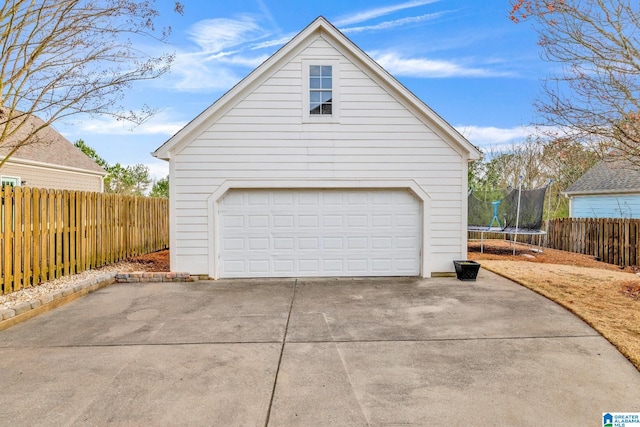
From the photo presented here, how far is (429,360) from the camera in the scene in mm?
4066

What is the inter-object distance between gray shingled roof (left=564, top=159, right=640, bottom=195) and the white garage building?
11878mm

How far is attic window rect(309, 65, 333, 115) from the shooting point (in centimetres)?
849

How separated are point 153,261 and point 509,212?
42.2 feet

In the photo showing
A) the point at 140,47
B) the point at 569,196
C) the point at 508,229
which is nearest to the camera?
the point at 140,47

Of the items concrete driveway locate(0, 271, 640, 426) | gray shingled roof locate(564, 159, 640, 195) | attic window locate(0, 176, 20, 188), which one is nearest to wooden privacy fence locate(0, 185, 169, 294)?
concrete driveway locate(0, 271, 640, 426)

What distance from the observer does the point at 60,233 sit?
25.8 feet

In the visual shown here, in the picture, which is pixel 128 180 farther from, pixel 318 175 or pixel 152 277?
pixel 318 175

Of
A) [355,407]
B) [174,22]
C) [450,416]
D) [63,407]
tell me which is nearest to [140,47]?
[174,22]

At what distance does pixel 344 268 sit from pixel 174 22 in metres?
6.38

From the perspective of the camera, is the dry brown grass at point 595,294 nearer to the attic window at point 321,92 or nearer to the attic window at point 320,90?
the attic window at point 320,90

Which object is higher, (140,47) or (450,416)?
(140,47)

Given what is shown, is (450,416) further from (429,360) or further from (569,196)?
(569,196)

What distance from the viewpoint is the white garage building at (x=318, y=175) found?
8.37 m

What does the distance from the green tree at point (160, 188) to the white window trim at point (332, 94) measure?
20498mm
